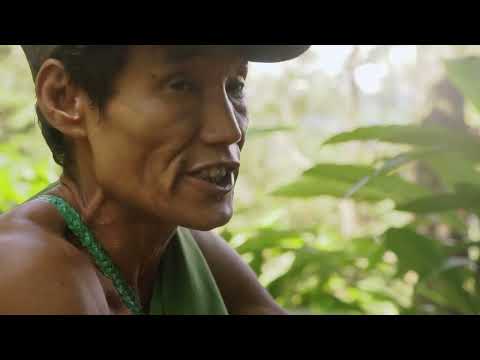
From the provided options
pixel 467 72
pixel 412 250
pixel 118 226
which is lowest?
pixel 412 250

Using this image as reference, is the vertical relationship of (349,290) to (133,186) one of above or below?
below

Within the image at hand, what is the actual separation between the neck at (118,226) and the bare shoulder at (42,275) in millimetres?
41

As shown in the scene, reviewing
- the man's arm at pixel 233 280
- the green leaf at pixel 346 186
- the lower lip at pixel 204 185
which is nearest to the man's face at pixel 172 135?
the lower lip at pixel 204 185

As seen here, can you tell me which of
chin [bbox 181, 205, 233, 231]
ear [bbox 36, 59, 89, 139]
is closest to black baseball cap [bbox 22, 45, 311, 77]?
ear [bbox 36, 59, 89, 139]

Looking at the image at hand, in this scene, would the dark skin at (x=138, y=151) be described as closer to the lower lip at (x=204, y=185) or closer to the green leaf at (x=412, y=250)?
the lower lip at (x=204, y=185)

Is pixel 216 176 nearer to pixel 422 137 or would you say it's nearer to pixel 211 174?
pixel 211 174

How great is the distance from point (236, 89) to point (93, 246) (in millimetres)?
161

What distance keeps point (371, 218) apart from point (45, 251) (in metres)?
2.65

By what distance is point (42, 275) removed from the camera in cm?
44

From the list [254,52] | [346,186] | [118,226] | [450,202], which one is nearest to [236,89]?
[254,52]

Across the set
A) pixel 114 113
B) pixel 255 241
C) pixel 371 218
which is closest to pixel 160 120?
pixel 114 113

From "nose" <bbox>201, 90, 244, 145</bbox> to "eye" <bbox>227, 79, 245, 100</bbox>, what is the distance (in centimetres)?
3
